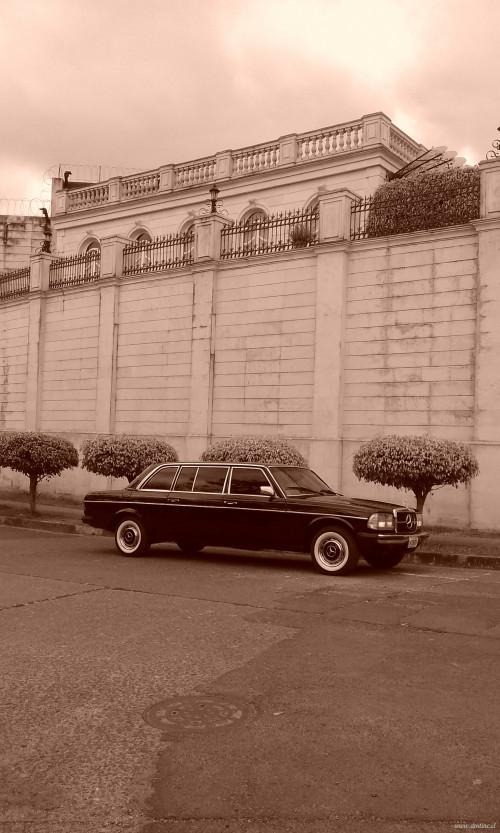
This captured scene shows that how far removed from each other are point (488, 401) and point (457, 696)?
10232 millimetres

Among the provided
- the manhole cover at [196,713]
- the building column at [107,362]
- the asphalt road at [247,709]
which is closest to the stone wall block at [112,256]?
the building column at [107,362]

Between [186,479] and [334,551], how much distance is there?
2595 millimetres

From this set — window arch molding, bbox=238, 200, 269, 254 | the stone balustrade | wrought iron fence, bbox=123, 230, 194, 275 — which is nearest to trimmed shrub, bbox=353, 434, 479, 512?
window arch molding, bbox=238, 200, 269, 254

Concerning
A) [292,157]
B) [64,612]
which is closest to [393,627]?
[64,612]

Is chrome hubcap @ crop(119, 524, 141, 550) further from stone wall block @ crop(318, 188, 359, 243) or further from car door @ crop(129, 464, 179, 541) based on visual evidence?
stone wall block @ crop(318, 188, 359, 243)

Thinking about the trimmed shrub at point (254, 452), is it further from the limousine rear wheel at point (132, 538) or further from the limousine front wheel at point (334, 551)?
the limousine front wheel at point (334, 551)

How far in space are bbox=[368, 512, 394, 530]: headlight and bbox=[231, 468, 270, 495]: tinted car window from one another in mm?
1624

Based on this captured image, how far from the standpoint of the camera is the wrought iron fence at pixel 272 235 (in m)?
17.8

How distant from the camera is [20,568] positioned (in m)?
10.2

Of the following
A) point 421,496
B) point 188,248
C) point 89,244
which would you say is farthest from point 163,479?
point 89,244

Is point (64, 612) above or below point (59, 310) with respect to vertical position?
below

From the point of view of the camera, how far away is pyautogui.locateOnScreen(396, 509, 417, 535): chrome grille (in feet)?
33.7

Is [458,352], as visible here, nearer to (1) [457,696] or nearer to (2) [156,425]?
(2) [156,425]

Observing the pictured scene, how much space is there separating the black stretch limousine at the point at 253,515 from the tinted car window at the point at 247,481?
0.01m
